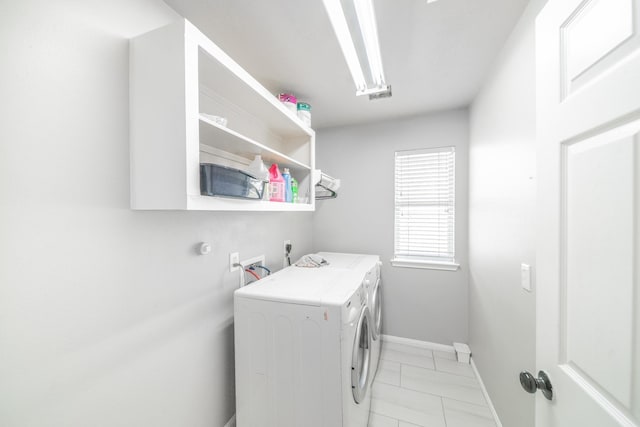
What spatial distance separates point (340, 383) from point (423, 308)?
1.64 m

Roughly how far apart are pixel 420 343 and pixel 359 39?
9.01 ft

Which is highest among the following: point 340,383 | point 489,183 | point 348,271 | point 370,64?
point 370,64

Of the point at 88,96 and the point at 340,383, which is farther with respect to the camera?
the point at 340,383

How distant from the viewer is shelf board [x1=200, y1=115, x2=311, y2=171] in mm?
1065

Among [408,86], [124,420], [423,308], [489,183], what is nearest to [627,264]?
[489,183]

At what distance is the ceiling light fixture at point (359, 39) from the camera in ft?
3.26

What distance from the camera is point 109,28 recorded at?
921 mm

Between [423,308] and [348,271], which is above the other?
[348,271]

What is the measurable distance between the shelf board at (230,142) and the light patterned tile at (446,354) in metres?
2.40

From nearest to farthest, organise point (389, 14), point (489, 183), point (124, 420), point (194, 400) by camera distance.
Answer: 1. point (124, 420)
2. point (389, 14)
3. point (194, 400)
4. point (489, 183)

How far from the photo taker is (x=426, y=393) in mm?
1886

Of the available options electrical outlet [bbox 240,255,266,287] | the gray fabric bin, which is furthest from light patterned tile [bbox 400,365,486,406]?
the gray fabric bin

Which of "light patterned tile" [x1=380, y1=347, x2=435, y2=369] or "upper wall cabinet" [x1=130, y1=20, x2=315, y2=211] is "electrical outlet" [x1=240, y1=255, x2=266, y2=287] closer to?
"upper wall cabinet" [x1=130, y1=20, x2=315, y2=211]

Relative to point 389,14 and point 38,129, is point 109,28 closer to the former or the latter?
point 38,129
